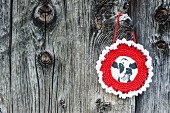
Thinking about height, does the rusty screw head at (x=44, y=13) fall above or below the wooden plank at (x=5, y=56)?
above

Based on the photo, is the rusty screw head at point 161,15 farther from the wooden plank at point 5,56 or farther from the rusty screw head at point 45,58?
the wooden plank at point 5,56

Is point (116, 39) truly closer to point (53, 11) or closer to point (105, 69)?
point (105, 69)

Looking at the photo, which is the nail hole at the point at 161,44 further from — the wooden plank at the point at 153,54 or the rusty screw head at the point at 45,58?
the rusty screw head at the point at 45,58

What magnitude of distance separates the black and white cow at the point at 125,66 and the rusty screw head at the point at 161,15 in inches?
7.8

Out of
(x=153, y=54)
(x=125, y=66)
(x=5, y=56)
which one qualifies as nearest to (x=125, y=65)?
(x=125, y=66)

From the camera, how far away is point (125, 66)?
1342 millimetres

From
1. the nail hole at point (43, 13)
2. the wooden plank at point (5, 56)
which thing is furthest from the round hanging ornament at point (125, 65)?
the wooden plank at point (5, 56)

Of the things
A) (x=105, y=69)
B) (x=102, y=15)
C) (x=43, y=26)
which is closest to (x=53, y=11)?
(x=43, y=26)

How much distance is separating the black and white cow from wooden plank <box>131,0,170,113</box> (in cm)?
10

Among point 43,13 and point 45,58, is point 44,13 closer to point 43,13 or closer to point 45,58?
point 43,13

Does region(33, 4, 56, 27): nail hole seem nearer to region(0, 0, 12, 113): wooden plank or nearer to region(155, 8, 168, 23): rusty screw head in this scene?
region(0, 0, 12, 113): wooden plank

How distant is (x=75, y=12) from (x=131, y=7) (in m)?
0.22

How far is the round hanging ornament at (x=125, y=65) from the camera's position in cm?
134

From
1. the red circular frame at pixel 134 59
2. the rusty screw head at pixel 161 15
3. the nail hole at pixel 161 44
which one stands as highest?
the rusty screw head at pixel 161 15
